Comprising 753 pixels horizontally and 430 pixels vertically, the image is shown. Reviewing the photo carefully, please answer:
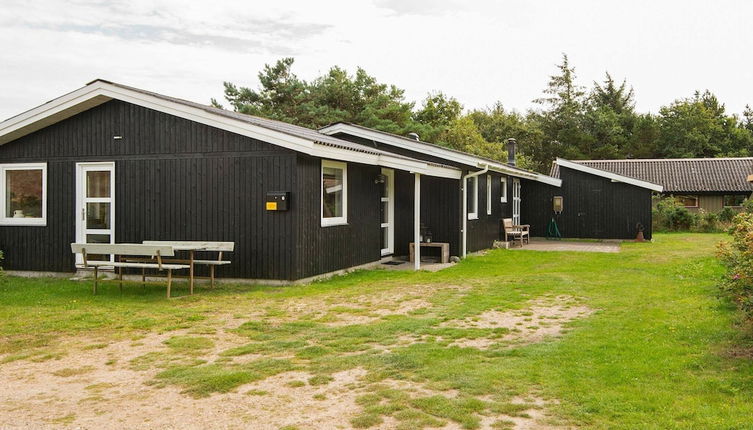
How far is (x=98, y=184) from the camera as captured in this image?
11258 millimetres

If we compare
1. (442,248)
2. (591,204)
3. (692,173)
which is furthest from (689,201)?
(442,248)

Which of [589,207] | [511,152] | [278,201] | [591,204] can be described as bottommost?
[278,201]

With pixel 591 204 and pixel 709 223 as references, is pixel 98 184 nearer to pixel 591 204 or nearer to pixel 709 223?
pixel 591 204

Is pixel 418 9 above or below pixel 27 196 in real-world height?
above

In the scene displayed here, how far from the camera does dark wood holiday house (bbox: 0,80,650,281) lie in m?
9.99

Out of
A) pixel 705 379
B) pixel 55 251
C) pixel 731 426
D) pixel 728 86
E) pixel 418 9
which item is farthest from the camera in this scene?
pixel 728 86

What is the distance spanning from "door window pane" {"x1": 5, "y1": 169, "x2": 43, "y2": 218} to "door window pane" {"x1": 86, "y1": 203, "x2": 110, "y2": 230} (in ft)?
3.50

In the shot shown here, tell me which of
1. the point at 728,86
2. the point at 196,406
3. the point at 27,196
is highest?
the point at 728,86

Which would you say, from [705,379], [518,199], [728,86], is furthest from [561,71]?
[705,379]

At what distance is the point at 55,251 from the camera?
1137 cm

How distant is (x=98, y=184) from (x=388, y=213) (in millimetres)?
6086

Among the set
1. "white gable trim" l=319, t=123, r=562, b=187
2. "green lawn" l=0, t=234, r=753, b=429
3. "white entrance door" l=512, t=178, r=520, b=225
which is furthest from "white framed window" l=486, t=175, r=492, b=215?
"green lawn" l=0, t=234, r=753, b=429

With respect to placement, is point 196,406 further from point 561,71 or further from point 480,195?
point 561,71

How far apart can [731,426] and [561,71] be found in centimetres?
4637
